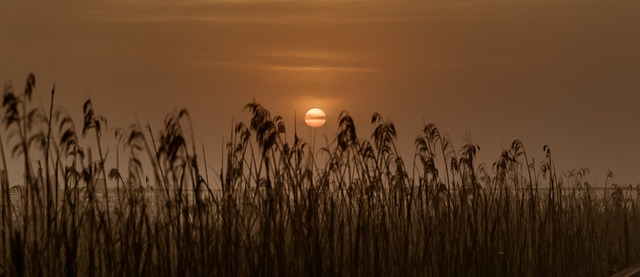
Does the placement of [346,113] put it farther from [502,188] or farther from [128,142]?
[502,188]

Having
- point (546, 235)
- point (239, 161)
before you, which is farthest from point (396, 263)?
point (546, 235)

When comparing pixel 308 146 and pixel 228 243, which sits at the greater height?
pixel 308 146

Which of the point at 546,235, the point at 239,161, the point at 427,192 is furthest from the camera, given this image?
the point at 546,235

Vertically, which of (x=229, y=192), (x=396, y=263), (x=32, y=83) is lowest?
(x=396, y=263)

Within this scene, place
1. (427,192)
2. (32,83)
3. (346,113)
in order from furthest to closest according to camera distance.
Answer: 1. (427,192)
2. (346,113)
3. (32,83)

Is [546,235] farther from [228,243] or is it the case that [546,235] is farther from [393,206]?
[228,243]

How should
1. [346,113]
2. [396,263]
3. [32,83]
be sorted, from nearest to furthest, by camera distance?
[32,83]
[346,113]
[396,263]

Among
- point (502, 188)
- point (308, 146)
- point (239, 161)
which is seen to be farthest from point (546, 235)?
point (239, 161)

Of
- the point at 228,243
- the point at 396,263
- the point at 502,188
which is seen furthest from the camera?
the point at 502,188

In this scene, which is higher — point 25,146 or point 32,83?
point 32,83

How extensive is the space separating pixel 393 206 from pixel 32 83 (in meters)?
2.46

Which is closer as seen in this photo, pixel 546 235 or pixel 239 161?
pixel 239 161

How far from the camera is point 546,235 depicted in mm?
6543

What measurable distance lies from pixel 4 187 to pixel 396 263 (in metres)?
2.25
